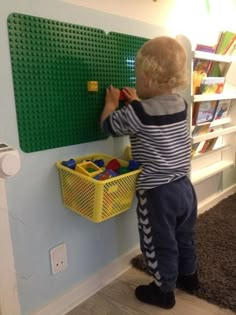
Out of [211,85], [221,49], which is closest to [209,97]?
[211,85]

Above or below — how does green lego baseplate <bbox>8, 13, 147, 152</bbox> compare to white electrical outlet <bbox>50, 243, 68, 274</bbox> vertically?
above

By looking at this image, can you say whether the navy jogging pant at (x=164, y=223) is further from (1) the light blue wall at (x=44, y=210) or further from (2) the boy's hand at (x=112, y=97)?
(2) the boy's hand at (x=112, y=97)

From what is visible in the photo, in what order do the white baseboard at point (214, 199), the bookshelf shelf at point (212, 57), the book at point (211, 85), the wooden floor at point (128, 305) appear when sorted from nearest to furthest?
the wooden floor at point (128, 305)
the bookshelf shelf at point (212, 57)
the book at point (211, 85)
the white baseboard at point (214, 199)

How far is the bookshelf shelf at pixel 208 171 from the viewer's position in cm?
166

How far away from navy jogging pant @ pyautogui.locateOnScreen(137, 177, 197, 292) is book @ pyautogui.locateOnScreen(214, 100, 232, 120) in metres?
0.78

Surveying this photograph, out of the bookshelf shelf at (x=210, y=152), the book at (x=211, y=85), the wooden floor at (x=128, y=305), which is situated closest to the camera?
the wooden floor at (x=128, y=305)

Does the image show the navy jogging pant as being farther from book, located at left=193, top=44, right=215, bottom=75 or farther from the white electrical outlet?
book, located at left=193, top=44, right=215, bottom=75

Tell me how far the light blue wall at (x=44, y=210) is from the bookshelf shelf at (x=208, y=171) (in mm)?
588

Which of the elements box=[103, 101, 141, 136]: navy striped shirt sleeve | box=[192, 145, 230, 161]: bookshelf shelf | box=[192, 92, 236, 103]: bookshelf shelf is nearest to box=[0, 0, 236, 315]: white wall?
box=[103, 101, 141, 136]: navy striped shirt sleeve

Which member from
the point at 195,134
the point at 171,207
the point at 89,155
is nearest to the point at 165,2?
the point at 195,134

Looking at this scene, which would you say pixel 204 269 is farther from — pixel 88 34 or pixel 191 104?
pixel 88 34

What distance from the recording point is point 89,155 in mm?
1133

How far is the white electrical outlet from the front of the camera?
3.48 ft

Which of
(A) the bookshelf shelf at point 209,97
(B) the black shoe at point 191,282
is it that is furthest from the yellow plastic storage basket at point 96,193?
(A) the bookshelf shelf at point 209,97
